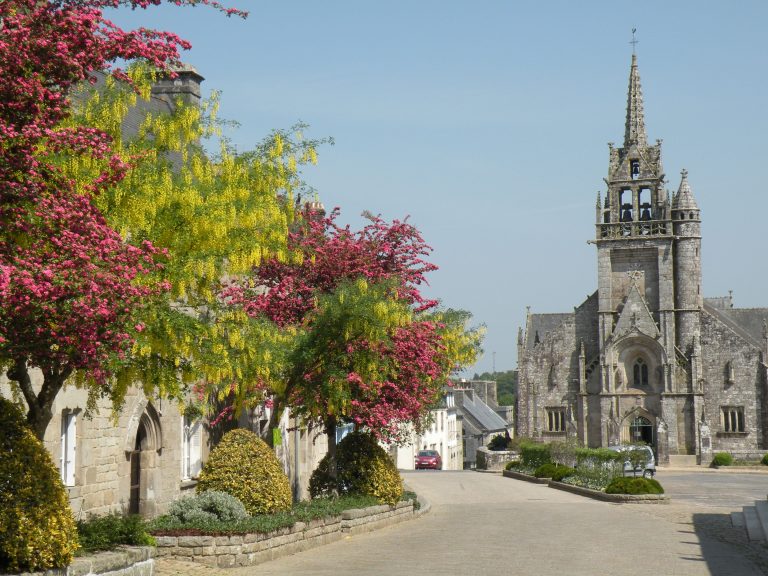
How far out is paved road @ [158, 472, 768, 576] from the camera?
15531 mm

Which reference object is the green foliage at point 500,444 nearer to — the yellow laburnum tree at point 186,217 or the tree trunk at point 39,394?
the yellow laburnum tree at point 186,217

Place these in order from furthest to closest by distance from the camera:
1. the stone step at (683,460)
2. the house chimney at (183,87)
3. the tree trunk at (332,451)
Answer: the stone step at (683,460) → the house chimney at (183,87) → the tree trunk at (332,451)

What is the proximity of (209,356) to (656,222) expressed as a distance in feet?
201

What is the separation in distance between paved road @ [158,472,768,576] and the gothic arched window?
42.1m

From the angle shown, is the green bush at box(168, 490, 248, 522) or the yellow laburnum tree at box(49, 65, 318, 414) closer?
the yellow laburnum tree at box(49, 65, 318, 414)

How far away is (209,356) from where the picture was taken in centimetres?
1452

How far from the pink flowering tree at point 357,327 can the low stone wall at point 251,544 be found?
2.65 m

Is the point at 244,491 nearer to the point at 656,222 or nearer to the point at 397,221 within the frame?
the point at 397,221

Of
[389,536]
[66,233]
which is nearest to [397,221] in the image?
[389,536]

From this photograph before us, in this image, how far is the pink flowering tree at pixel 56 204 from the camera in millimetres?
9391

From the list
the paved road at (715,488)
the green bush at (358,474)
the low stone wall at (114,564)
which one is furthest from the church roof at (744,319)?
the low stone wall at (114,564)

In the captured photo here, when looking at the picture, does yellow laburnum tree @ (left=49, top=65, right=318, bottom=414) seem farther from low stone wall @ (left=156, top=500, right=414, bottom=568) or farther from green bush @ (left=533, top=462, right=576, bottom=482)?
green bush @ (left=533, top=462, right=576, bottom=482)

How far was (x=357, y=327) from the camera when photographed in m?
20.4

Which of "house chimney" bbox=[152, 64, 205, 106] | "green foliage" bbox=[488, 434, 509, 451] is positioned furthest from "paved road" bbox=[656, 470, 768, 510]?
"house chimney" bbox=[152, 64, 205, 106]
